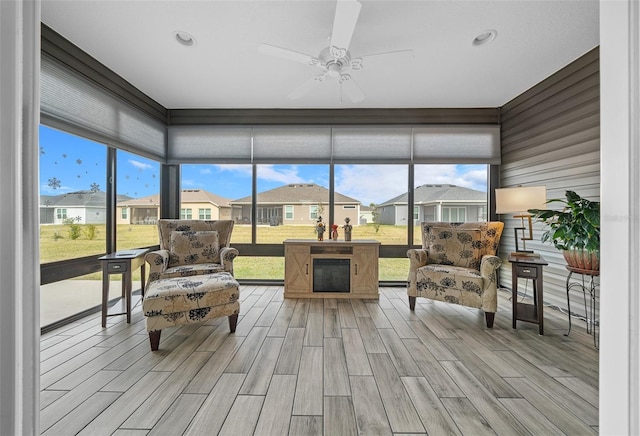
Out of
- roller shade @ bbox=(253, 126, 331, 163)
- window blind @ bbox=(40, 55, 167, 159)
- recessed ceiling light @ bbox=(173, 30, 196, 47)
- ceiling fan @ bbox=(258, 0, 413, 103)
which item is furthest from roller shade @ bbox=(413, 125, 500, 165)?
window blind @ bbox=(40, 55, 167, 159)

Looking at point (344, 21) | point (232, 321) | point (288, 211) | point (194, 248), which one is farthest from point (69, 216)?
point (344, 21)

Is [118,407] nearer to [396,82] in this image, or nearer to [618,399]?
[618,399]

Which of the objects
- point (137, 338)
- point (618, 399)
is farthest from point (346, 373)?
point (137, 338)

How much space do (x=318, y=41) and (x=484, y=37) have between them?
1.49 m

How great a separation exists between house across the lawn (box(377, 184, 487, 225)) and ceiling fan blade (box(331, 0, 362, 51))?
274cm

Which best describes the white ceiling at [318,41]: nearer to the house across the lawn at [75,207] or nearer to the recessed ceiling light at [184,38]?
the recessed ceiling light at [184,38]

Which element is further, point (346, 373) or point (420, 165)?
point (420, 165)

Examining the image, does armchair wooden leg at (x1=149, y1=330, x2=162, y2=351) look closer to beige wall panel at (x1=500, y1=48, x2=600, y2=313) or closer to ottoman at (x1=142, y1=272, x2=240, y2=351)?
ottoman at (x1=142, y1=272, x2=240, y2=351)

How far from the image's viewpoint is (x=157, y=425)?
1495mm

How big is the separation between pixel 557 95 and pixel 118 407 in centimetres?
482

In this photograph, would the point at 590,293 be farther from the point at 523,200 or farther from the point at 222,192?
the point at 222,192

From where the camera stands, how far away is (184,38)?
103 inches

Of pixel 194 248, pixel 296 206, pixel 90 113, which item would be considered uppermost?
pixel 90 113

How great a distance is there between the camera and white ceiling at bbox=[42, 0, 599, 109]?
88.8 inches
